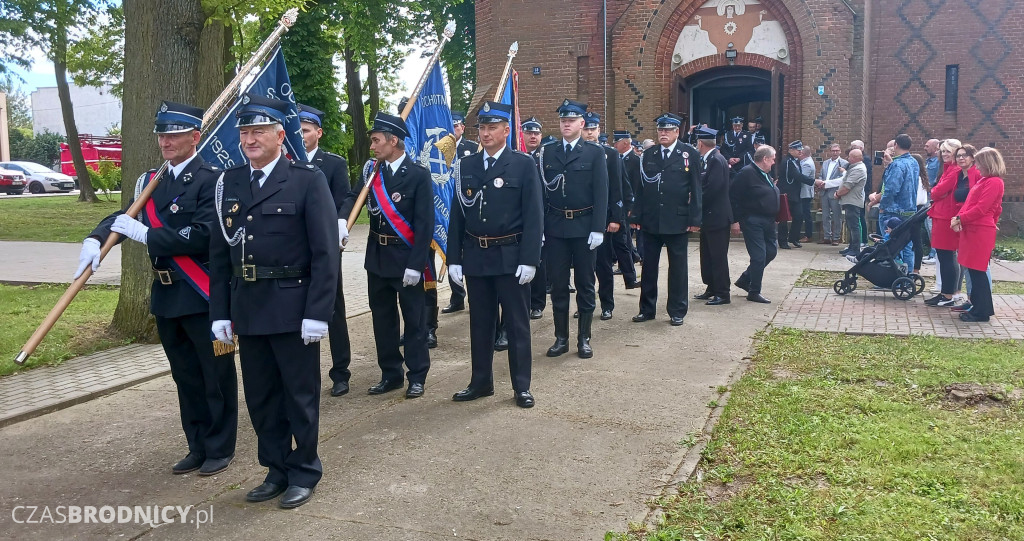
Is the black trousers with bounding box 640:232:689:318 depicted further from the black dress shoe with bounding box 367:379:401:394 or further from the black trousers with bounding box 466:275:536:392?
the black dress shoe with bounding box 367:379:401:394

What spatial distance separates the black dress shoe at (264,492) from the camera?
4.43 metres

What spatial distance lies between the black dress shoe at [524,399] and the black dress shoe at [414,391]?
749 mm

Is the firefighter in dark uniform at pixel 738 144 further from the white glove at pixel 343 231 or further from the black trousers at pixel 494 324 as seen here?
the white glove at pixel 343 231

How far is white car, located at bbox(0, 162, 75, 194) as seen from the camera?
134 feet

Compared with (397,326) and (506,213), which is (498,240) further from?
(397,326)

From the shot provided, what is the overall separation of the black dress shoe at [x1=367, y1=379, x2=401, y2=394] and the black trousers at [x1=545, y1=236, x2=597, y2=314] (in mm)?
1655

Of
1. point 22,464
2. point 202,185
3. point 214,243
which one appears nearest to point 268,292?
point 214,243

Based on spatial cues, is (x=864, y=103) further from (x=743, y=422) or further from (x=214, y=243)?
(x=214, y=243)

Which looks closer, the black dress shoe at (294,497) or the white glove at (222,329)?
the black dress shoe at (294,497)

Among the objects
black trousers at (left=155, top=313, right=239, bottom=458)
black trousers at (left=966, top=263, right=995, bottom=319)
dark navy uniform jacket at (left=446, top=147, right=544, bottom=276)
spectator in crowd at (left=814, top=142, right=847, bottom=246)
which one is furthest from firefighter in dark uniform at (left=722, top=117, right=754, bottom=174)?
black trousers at (left=155, top=313, right=239, bottom=458)

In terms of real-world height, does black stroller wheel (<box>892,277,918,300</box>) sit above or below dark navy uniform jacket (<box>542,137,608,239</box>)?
below

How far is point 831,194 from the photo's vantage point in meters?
16.2

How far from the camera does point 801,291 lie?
11.1 meters

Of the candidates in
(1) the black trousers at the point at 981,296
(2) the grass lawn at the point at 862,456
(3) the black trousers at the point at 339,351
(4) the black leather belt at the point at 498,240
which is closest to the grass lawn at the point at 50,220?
(3) the black trousers at the point at 339,351
